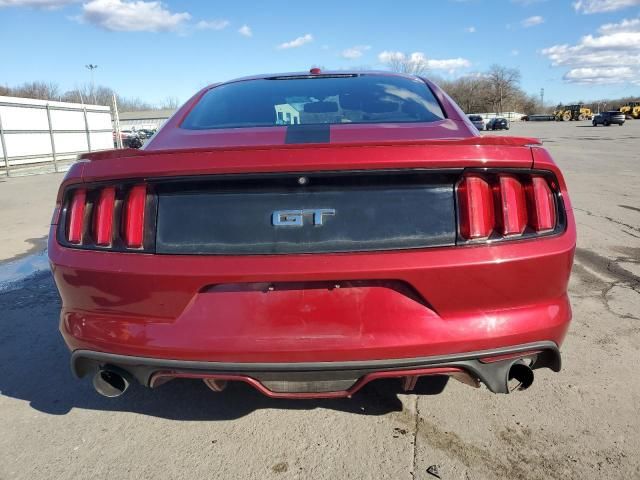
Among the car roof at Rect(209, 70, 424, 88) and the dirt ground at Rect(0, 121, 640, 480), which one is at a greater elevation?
the car roof at Rect(209, 70, 424, 88)

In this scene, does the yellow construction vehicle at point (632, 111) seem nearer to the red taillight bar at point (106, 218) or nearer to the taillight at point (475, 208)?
the taillight at point (475, 208)

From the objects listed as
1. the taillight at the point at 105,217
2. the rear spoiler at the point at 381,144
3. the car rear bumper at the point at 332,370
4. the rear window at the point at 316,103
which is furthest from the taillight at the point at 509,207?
the taillight at the point at 105,217

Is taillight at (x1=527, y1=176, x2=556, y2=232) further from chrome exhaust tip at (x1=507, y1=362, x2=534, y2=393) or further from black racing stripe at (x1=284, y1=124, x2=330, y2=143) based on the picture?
black racing stripe at (x1=284, y1=124, x2=330, y2=143)

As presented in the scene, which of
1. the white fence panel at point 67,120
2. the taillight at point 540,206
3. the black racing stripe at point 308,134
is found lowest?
the white fence panel at point 67,120

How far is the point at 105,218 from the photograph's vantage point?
6.50 ft

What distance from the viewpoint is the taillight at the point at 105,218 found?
6.41ft

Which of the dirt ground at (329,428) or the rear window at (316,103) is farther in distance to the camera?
the rear window at (316,103)

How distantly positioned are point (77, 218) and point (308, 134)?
999mm

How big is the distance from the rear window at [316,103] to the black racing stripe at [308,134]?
242mm

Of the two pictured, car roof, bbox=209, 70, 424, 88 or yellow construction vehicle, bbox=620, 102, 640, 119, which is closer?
car roof, bbox=209, 70, 424, 88

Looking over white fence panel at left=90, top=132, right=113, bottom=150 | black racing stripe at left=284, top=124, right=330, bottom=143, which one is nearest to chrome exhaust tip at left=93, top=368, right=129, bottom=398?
black racing stripe at left=284, top=124, right=330, bottom=143

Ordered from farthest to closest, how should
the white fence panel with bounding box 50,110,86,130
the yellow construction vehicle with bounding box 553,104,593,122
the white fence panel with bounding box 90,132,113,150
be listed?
1. the yellow construction vehicle with bounding box 553,104,593,122
2. the white fence panel with bounding box 90,132,113,150
3. the white fence panel with bounding box 50,110,86,130

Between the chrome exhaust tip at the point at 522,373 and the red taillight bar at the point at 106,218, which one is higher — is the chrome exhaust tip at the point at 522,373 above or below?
below

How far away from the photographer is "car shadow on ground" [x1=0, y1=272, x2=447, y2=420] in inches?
102
